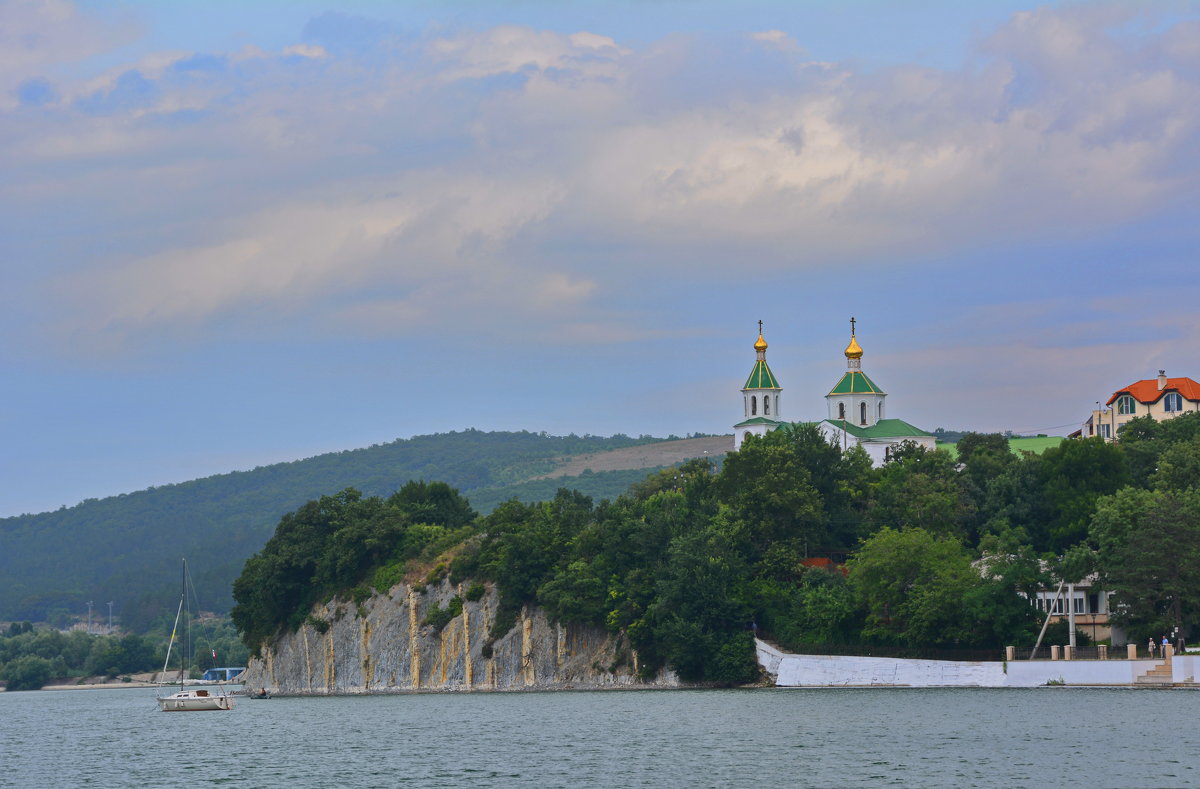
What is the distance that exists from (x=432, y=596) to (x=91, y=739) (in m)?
40.7

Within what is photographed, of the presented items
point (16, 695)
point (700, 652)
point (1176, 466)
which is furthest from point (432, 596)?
point (16, 695)

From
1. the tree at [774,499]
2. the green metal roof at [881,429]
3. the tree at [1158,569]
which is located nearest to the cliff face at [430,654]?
the tree at [774,499]

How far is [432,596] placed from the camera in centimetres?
12525

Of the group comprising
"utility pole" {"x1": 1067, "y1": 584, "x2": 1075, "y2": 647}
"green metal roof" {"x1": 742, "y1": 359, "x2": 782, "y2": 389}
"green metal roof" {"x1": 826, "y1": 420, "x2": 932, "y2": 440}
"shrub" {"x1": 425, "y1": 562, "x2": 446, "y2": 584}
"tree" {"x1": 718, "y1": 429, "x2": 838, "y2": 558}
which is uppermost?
"green metal roof" {"x1": 742, "y1": 359, "x2": 782, "y2": 389}

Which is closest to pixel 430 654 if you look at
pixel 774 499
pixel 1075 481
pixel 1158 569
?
pixel 774 499

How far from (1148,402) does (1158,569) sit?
6358 cm

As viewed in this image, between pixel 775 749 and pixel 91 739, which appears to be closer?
pixel 775 749

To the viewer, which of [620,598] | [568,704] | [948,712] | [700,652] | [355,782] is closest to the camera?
[355,782]

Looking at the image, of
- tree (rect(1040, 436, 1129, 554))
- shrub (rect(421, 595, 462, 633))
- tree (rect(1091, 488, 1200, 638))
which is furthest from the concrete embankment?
shrub (rect(421, 595, 462, 633))

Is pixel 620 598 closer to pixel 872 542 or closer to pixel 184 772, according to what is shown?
pixel 872 542

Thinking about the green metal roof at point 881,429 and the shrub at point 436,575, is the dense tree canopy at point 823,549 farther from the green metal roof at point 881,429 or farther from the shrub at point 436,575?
the green metal roof at point 881,429

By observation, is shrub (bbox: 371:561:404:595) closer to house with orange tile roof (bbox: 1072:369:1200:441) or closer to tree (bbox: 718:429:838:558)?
tree (bbox: 718:429:838:558)

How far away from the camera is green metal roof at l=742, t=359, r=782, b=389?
535 ft

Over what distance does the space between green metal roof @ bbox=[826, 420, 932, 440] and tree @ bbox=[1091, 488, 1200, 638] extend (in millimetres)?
60609
